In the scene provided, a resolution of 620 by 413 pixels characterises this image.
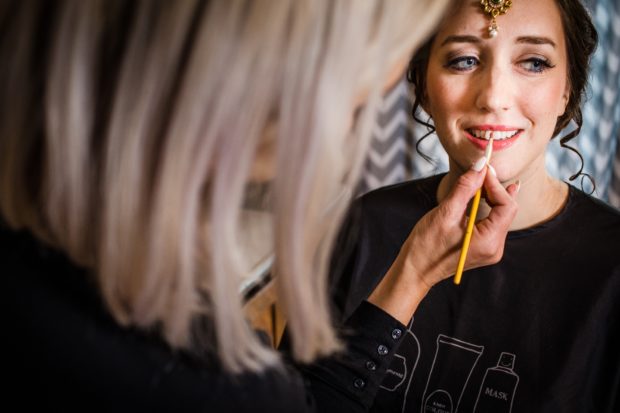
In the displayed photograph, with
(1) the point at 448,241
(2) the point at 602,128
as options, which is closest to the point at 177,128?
(1) the point at 448,241

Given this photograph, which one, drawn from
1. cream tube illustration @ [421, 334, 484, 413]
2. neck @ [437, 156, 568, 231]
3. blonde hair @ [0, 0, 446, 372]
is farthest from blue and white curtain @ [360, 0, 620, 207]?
blonde hair @ [0, 0, 446, 372]

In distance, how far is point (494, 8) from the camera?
1.03 m

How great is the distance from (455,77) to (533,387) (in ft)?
1.80

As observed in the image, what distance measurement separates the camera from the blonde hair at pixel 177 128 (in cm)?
49

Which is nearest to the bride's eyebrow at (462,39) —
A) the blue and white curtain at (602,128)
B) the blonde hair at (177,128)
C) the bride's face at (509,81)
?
the bride's face at (509,81)

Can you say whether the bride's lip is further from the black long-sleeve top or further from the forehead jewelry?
the black long-sleeve top

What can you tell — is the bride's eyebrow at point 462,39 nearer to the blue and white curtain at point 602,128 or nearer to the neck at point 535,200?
the neck at point 535,200

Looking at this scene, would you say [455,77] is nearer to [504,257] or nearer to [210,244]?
[504,257]

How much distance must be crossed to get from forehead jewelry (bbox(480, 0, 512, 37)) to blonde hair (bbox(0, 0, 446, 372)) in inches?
19.6

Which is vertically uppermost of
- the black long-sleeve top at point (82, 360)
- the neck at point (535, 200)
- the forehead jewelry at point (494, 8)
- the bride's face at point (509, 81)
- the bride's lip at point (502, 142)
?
the forehead jewelry at point (494, 8)

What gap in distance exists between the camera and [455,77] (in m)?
1.09

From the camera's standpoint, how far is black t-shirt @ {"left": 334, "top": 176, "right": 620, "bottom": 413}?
38.0 inches

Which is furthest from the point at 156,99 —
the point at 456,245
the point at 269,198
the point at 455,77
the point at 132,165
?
the point at 455,77

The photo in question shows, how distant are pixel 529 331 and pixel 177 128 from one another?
76cm
